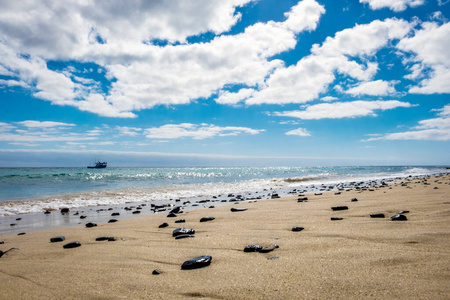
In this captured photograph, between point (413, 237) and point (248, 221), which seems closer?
point (413, 237)

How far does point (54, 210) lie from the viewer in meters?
13.7

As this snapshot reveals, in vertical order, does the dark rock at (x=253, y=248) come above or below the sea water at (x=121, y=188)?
above

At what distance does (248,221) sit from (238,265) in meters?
3.80

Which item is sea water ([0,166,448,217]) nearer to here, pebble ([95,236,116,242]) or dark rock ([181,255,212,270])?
pebble ([95,236,116,242])

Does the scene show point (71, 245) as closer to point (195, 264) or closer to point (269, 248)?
point (195, 264)

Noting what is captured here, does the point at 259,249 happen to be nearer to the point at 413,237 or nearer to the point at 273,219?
the point at 413,237

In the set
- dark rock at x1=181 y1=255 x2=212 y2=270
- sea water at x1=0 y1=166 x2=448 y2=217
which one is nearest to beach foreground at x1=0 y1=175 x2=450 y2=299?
dark rock at x1=181 y1=255 x2=212 y2=270

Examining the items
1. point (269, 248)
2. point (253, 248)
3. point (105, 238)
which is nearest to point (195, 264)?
point (253, 248)

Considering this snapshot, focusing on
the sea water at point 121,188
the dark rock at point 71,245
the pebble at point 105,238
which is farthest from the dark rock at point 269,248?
the sea water at point 121,188

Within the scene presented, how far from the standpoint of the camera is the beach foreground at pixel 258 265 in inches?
112

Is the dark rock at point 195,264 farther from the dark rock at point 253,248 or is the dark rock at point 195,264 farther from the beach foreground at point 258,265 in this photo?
the dark rock at point 253,248

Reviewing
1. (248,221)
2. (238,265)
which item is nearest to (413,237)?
(238,265)

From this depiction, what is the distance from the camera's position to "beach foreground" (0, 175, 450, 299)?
284 centimetres

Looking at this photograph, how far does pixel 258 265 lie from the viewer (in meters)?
3.70
